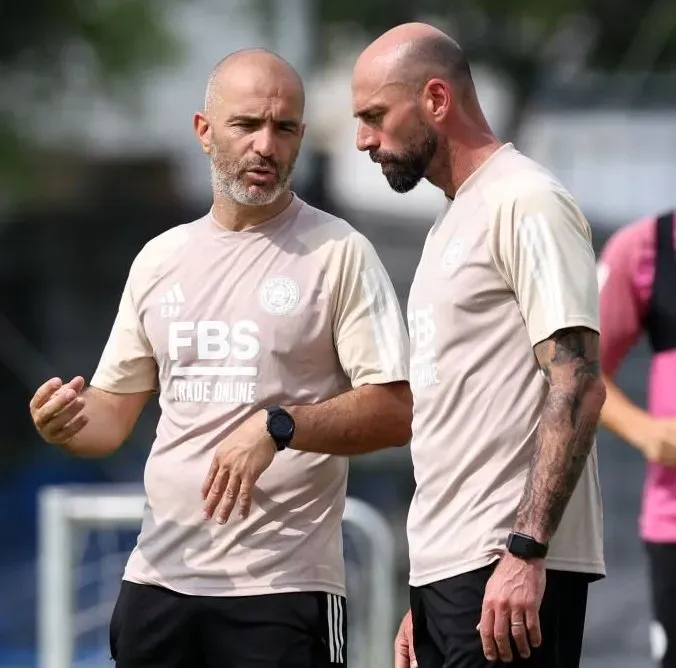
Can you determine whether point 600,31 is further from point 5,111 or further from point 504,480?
point 504,480

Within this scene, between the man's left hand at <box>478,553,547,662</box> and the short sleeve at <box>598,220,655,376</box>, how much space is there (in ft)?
5.78

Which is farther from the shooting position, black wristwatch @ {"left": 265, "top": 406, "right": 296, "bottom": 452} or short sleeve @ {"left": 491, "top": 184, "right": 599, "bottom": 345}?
black wristwatch @ {"left": 265, "top": 406, "right": 296, "bottom": 452}

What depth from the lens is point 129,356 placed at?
3.98 m

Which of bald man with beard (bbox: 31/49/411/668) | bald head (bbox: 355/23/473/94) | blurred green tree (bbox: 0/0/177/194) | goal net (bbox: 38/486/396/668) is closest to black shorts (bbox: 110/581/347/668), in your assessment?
bald man with beard (bbox: 31/49/411/668)

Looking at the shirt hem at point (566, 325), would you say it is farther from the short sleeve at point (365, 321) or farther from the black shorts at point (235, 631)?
the black shorts at point (235, 631)

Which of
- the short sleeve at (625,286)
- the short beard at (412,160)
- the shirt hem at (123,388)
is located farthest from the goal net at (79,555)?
the short beard at (412,160)

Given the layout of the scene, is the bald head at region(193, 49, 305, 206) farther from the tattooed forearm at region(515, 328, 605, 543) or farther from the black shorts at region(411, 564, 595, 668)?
the black shorts at region(411, 564, 595, 668)

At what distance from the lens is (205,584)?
3.70 meters

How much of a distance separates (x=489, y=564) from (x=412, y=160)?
0.84 m

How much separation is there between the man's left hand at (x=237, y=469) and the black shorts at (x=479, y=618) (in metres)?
0.41

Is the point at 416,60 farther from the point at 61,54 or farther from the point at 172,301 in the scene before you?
the point at 61,54

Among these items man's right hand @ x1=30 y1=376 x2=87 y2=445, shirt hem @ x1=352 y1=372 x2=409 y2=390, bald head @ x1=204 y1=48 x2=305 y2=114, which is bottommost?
man's right hand @ x1=30 y1=376 x2=87 y2=445

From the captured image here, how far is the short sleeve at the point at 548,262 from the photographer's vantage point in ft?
10.3

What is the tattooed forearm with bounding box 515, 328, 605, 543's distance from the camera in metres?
3.09
